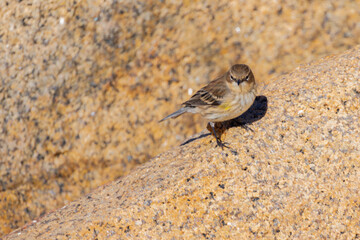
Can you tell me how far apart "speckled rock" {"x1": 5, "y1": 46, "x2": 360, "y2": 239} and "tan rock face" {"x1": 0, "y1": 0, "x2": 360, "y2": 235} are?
1.43 m

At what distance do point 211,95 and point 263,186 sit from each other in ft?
5.17

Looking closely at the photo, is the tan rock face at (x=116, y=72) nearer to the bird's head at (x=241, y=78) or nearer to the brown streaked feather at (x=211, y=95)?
the brown streaked feather at (x=211, y=95)

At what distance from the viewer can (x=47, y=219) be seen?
536 cm

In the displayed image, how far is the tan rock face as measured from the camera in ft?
21.3

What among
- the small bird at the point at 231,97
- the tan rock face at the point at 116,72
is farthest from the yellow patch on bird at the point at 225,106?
the tan rock face at the point at 116,72

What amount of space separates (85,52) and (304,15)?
383 cm

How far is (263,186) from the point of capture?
14.4 feet

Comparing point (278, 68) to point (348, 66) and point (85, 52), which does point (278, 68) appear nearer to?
point (348, 66)

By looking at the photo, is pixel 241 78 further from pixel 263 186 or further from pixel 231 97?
pixel 263 186

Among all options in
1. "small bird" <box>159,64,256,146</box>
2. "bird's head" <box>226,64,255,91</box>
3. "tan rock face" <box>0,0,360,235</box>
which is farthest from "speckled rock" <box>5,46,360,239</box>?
"tan rock face" <box>0,0,360,235</box>

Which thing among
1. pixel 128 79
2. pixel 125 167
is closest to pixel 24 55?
pixel 128 79

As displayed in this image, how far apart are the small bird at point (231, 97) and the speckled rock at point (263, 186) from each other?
0.27m

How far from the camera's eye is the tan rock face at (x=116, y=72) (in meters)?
6.50

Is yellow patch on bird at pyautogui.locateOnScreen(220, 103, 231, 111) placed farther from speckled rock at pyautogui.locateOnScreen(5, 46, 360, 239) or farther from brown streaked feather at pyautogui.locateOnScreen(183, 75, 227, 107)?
speckled rock at pyautogui.locateOnScreen(5, 46, 360, 239)
